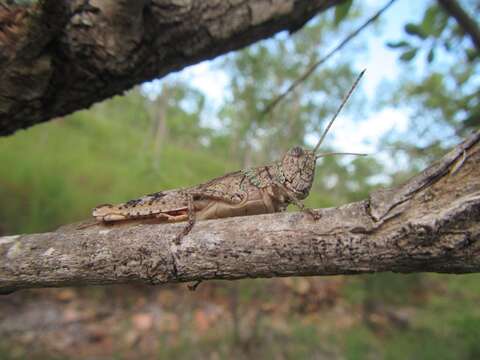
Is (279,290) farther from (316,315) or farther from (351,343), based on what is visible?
(351,343)

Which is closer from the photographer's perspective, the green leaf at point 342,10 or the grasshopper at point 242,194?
the grasshopper at point 242,194

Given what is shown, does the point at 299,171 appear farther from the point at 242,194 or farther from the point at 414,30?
the point at 414,30

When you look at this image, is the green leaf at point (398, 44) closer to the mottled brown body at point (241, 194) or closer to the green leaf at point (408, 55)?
the green leaf at point (408, 55)

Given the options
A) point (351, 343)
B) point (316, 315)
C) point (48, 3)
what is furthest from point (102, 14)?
point (316, 315)

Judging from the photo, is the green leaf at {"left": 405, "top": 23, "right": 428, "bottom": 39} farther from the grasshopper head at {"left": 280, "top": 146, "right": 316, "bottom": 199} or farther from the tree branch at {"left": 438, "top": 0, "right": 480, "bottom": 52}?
the grasshopper head at {"left": 280, "top": 146, "right": 316, "bottom": 199}

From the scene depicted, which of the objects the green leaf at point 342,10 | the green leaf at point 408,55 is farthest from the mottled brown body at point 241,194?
the green leaf at point 408,55

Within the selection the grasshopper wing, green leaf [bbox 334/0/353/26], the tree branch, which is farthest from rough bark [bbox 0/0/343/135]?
the tree branch
